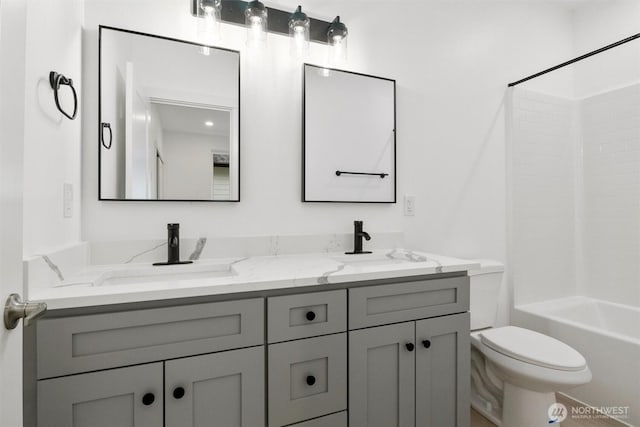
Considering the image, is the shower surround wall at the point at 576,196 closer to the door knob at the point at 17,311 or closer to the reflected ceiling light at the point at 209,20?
the reflected ceiling light at the point at 209,20

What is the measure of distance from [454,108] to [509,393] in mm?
1622

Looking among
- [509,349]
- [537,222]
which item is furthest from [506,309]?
[509,349]

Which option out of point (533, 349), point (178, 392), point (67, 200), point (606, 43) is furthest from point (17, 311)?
point (606, 43)

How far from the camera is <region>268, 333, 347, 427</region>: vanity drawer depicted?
105 centimetres

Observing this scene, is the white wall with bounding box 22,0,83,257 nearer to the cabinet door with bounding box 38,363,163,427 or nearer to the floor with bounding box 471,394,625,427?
the cabinet door with bounding box 38,363,163,427

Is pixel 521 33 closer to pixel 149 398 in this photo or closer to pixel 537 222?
pixel 537 222

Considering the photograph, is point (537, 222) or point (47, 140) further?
point (537, 222)

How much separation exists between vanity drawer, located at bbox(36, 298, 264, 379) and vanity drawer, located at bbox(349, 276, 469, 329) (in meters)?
0.37

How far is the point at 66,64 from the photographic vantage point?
1.16 m

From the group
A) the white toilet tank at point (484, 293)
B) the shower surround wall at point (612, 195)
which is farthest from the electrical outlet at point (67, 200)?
the shower surround wall at point (612, 195)

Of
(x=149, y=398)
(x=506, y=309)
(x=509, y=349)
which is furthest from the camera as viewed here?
(x=506, y=309)

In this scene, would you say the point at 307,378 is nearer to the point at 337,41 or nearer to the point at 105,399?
the point at 105,399

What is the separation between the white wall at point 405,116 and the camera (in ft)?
4.61

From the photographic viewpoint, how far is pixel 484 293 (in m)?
1.79
